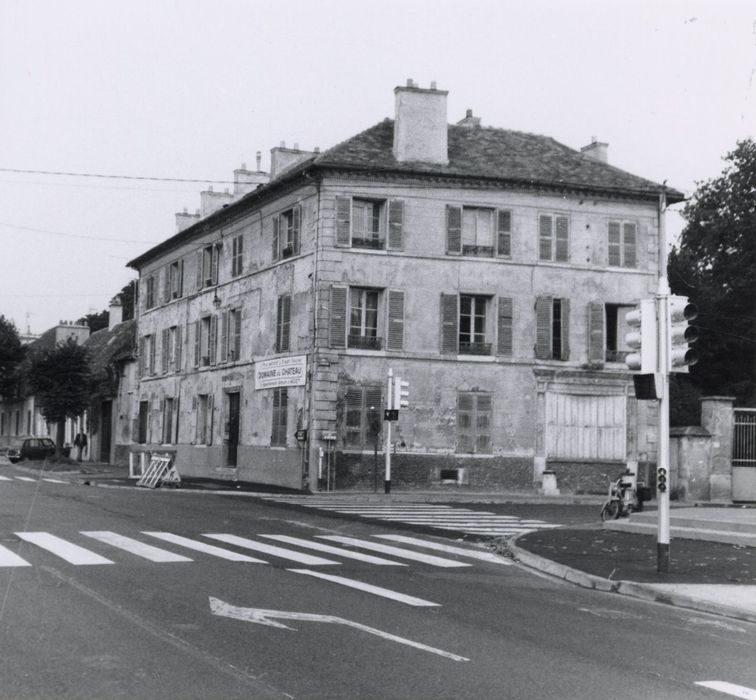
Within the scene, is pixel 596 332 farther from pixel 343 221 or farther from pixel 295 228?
pixel 295 228

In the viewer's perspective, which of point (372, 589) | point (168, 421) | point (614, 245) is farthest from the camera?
point (168, 421)

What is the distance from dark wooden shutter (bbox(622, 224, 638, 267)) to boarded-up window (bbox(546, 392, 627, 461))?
430 centimetres

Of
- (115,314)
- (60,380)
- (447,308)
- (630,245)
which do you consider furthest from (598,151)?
(115,314)

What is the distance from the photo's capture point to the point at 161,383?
143 feet

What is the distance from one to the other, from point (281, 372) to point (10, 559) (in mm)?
21638

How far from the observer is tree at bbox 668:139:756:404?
156ft

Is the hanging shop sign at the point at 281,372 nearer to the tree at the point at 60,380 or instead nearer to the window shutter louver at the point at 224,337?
the window shutter louver at the point at 224,337

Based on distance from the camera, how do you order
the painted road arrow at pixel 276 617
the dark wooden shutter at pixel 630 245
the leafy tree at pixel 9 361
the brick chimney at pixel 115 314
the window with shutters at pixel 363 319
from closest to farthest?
1. the painted road arrow at pixel 276 617
2. the window with shutters at pixel 363 319
3. the dark wooden shutter at pixel 630 245
4. the brick chimney at pixel 115 314
5. the leafy tree at pixel 9 361

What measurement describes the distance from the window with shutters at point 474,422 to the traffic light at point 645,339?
19138mm

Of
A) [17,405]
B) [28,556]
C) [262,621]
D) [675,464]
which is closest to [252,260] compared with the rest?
[675,464]

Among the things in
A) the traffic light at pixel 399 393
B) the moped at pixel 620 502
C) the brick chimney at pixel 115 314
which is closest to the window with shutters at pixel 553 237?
the traffic light at pixel 399 393

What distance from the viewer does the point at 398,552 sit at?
1436 centimetres

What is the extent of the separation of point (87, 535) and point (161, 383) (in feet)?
98.0

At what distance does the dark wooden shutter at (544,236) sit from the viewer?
32844 mm
